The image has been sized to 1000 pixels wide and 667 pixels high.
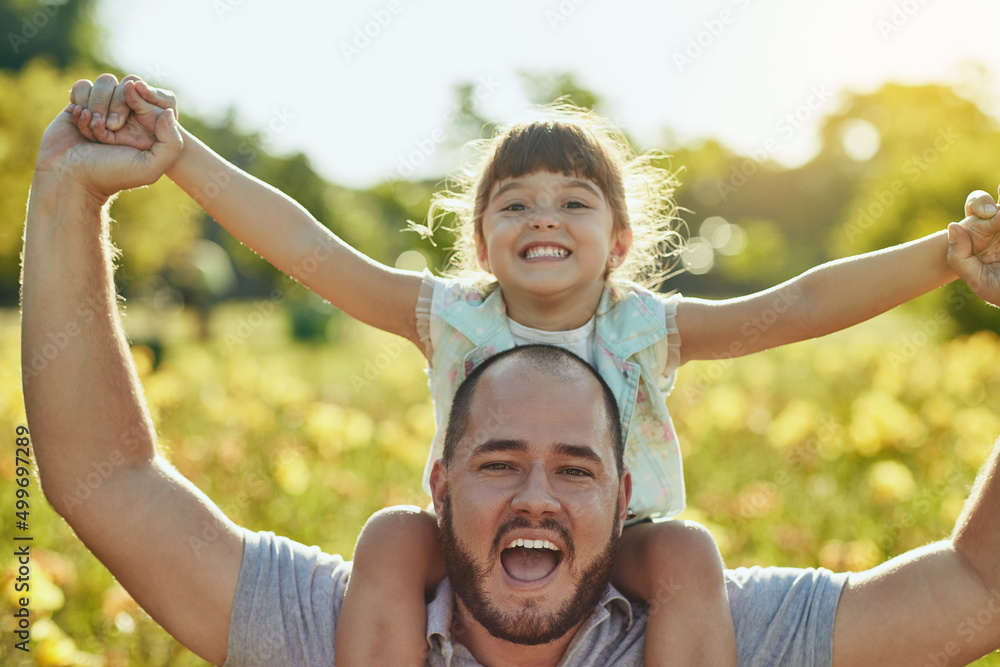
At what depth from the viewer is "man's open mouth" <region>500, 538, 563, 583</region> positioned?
86.2 inches

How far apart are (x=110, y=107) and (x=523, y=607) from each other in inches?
63.0

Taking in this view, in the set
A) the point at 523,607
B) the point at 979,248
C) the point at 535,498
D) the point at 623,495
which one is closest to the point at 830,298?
the point at 979,248

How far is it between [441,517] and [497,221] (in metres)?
0.96

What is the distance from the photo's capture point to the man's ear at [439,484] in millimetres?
2400

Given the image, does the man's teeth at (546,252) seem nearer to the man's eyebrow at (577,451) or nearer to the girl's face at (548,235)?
the girl's face at (548,235)

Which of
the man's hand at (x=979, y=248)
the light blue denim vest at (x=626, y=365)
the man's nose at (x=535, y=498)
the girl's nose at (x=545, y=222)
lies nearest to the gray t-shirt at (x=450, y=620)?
the man's nose at (x=535, y=498)

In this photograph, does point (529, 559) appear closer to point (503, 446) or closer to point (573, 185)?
point (503, 446)

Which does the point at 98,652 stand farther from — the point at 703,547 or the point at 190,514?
the point at 703,547

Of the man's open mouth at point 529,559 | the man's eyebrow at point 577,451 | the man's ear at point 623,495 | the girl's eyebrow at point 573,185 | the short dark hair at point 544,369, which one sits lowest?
the man's open mouth at point 529,559

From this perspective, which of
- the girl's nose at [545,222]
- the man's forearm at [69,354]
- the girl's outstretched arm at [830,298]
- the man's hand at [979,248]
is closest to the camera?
the man's forearm at [69,354]

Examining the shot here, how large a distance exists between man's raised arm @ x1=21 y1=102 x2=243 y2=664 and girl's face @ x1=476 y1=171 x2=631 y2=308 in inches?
40.6

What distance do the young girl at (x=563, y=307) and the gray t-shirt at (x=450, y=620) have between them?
0.08 m

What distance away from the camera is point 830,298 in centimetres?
249

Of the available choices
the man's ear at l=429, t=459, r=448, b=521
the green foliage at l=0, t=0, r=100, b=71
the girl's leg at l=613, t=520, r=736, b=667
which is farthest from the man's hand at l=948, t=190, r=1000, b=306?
the green foliage at l=0, t=0, r=100, b=71
